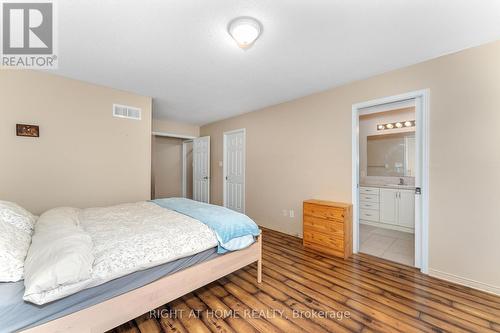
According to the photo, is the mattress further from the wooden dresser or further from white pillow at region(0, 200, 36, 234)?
the wooden dresser

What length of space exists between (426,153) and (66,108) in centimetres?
462

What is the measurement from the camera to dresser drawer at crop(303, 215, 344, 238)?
275 cm

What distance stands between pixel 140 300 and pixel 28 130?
2688mm

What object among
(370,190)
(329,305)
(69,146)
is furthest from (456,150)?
(69,146)

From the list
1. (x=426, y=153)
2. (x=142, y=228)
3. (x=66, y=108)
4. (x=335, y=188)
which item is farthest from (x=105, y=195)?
(x=426, y=153)

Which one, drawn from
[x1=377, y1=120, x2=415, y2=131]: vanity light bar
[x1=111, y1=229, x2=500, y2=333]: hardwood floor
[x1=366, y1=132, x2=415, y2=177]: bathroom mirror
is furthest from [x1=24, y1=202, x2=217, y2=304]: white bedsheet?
[x1=377, y1=120, x2=415, y2=131]: vanity light bar

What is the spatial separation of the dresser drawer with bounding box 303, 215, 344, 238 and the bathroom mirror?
2.59 m

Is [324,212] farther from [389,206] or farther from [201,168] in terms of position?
[201,168]

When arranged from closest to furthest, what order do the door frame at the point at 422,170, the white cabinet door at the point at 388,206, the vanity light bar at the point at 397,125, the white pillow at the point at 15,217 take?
the white pillow at the point at 15,217
the door frame at the point at 422,170
the white cabinet door at the point at 388,206
the vanity light bar at the point at 397,125

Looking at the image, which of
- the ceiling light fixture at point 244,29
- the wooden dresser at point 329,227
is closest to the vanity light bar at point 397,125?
the wooden dresser at point 329,227

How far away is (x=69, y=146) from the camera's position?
112 inches

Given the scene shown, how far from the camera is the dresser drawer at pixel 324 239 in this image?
2.76 m

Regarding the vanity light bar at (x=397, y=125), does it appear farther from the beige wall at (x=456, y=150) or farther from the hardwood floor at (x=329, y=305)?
the hardwood floor at (x=329, y=305)

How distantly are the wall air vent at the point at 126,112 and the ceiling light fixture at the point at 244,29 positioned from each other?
2404 mm
